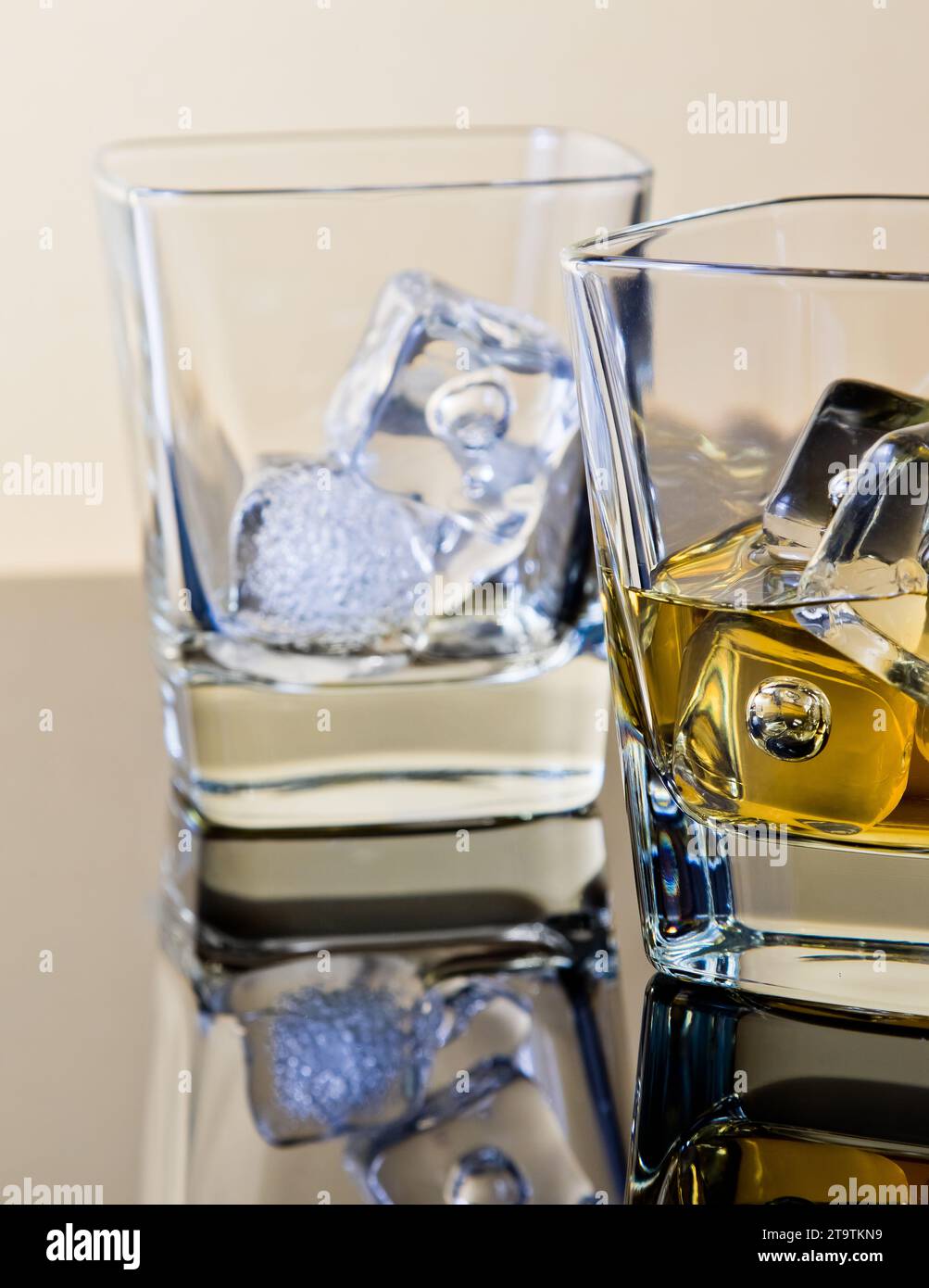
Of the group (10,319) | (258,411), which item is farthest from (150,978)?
(10,319)

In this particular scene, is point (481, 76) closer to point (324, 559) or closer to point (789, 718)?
point (324, 559)

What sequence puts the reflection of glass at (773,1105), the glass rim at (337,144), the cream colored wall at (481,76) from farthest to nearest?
1. the cream colored wall at (481,76)
2. the glass rim at (337,144)
3. the reflection of glass at (773,1105)

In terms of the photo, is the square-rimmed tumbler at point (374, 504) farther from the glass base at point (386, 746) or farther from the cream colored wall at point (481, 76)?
the cream colored wall at point (481, 76)

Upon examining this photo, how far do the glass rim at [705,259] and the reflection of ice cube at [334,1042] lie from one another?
0.20 m

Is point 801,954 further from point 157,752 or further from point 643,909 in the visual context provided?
point 157,752

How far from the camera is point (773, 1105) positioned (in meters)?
0.38

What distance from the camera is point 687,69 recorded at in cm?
106

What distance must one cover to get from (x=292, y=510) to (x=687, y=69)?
68 cm

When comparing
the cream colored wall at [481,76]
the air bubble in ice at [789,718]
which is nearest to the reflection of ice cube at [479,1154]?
the air bubble in ice at [789,718]

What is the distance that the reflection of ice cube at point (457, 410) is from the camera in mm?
518

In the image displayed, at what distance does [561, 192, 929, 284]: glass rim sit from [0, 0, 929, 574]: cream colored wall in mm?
615

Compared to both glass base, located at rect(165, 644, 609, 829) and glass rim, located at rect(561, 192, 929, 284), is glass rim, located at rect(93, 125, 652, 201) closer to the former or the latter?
glass rim, located at rect(561, 192, 929, 284)

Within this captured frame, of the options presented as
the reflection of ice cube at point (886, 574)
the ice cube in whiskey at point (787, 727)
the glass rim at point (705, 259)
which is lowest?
the ice cube in whiskey at point (787, 727)

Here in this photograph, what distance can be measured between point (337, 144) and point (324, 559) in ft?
0.61
